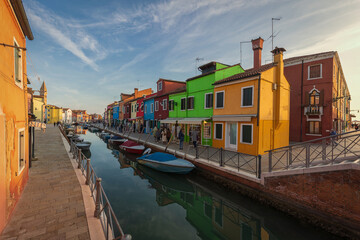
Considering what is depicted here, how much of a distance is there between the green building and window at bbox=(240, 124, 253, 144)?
3.34 m

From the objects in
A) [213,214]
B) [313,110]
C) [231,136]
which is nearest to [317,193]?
[213,214]

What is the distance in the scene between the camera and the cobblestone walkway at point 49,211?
158 inches

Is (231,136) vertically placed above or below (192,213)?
above

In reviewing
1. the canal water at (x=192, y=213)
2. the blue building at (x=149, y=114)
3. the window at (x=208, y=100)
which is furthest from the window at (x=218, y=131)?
the blue building at (x=149, y=114)

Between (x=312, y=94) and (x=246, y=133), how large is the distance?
10168 millimetres

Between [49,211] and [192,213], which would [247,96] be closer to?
[192,213]

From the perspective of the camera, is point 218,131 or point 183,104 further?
point 183,104

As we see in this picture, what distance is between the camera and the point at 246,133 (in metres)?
12.5

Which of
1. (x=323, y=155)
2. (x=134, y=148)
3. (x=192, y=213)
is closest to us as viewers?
(x=323, y=155)

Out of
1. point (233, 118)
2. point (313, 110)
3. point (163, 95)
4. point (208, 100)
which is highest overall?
point (163, 95)

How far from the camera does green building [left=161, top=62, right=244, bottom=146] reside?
51.5 ft

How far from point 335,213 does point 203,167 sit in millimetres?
6421

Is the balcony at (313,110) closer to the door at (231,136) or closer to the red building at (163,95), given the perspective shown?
the door at (231,136)

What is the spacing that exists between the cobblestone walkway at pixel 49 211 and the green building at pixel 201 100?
1112cm
